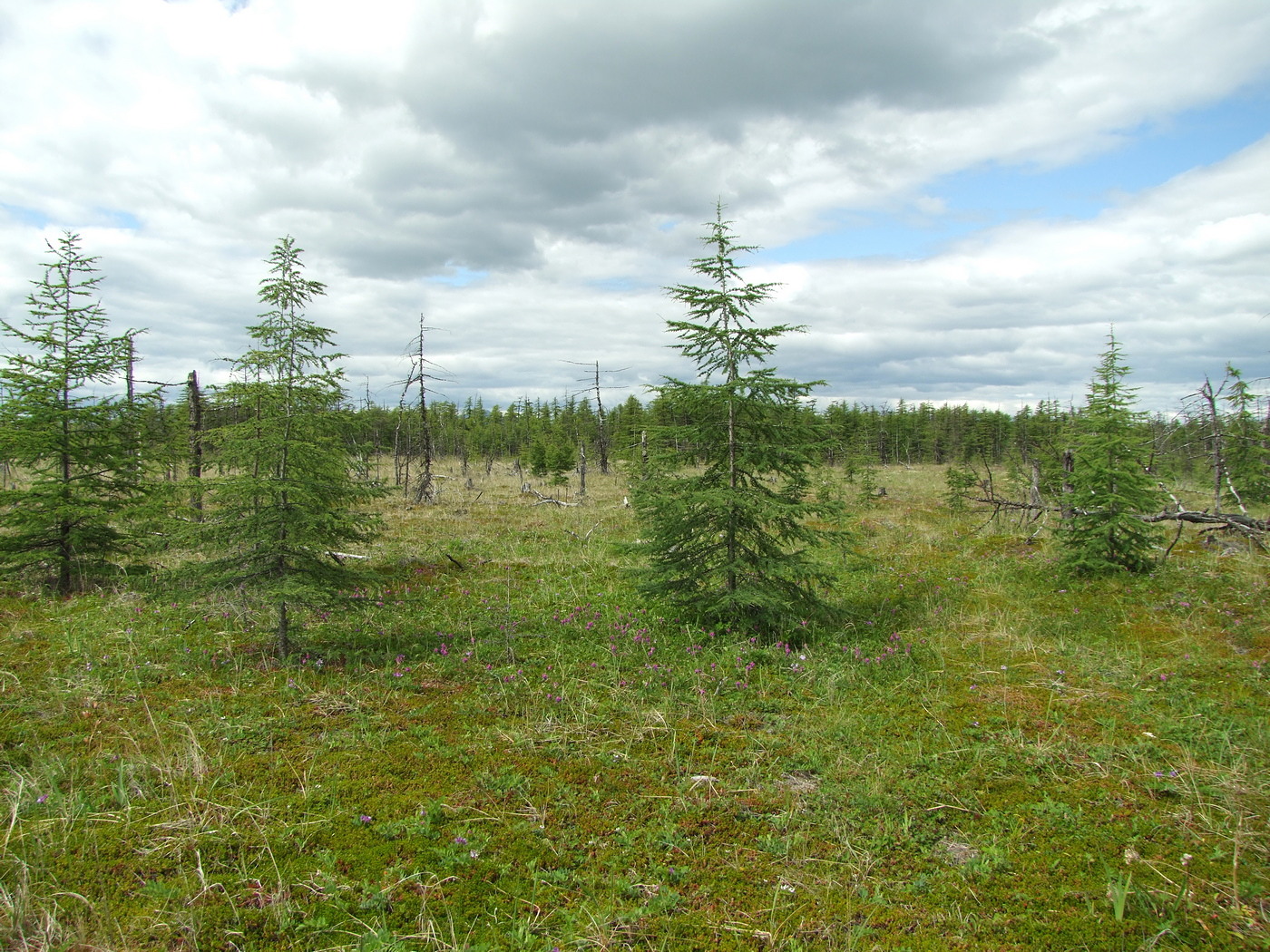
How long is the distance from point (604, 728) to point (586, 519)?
14.5 meters

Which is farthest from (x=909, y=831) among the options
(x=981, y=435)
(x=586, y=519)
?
(x=981, y=435)

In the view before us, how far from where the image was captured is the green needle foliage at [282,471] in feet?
21.1

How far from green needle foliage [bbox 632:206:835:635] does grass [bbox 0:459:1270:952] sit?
665 mm

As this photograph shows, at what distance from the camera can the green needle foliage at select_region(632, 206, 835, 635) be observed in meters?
7.97

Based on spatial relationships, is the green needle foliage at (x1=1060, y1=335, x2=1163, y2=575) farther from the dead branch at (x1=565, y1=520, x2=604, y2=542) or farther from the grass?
the dead branch at (x1=565, y1=520, x2=604, y2=542)

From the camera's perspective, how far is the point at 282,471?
664cm

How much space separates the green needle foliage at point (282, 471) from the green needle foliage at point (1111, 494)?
38.3ft

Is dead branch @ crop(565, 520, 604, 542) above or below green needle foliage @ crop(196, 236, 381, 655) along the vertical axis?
below

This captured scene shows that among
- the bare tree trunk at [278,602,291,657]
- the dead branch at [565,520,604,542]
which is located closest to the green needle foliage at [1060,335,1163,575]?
the dead branch at [565,520,604,542]

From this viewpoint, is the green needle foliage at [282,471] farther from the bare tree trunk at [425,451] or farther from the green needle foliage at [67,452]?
the bare tree trunk at [425,451]

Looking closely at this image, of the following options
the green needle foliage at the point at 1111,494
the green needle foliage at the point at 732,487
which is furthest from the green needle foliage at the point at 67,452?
the green needle foliage at the point at 1111,494

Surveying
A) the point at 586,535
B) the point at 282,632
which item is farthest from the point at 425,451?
the point at 282,632

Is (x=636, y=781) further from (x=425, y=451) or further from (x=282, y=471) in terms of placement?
(x=425, y=451)

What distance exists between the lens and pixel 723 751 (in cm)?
532
